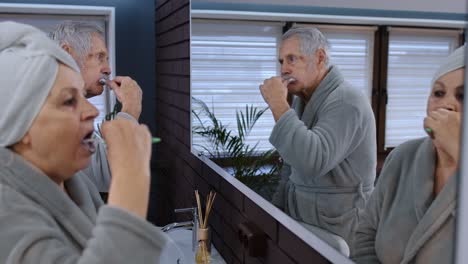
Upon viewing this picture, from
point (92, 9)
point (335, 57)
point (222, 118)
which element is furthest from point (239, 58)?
point (92, 9)

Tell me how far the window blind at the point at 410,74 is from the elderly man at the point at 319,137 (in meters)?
0.07

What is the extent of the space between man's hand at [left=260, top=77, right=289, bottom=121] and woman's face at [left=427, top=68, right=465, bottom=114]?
1.57 feet

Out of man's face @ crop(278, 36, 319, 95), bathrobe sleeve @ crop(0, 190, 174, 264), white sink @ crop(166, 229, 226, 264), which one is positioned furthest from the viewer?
white sink @ crop(166, 229, 226, 264)

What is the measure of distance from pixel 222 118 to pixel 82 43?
1.69ft

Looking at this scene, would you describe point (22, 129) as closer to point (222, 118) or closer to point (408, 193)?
point (408, 193)

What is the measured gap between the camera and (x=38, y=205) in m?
0.80

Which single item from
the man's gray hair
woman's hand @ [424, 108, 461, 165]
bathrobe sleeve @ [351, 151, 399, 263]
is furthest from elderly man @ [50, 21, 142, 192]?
woman's hand @ [424, 108, 461, 165]

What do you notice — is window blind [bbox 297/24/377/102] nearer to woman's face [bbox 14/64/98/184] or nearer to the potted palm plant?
the potted palm plant

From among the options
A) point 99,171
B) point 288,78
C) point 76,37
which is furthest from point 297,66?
point 76,37

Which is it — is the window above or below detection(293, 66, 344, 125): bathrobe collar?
above

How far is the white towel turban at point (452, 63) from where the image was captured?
73 cm

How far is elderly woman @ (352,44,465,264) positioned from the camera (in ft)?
2.43

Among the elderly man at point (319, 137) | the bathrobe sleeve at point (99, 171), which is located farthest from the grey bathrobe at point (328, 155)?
the bathrobe sleeve at point (99, 171)

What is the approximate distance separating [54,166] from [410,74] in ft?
2.06
